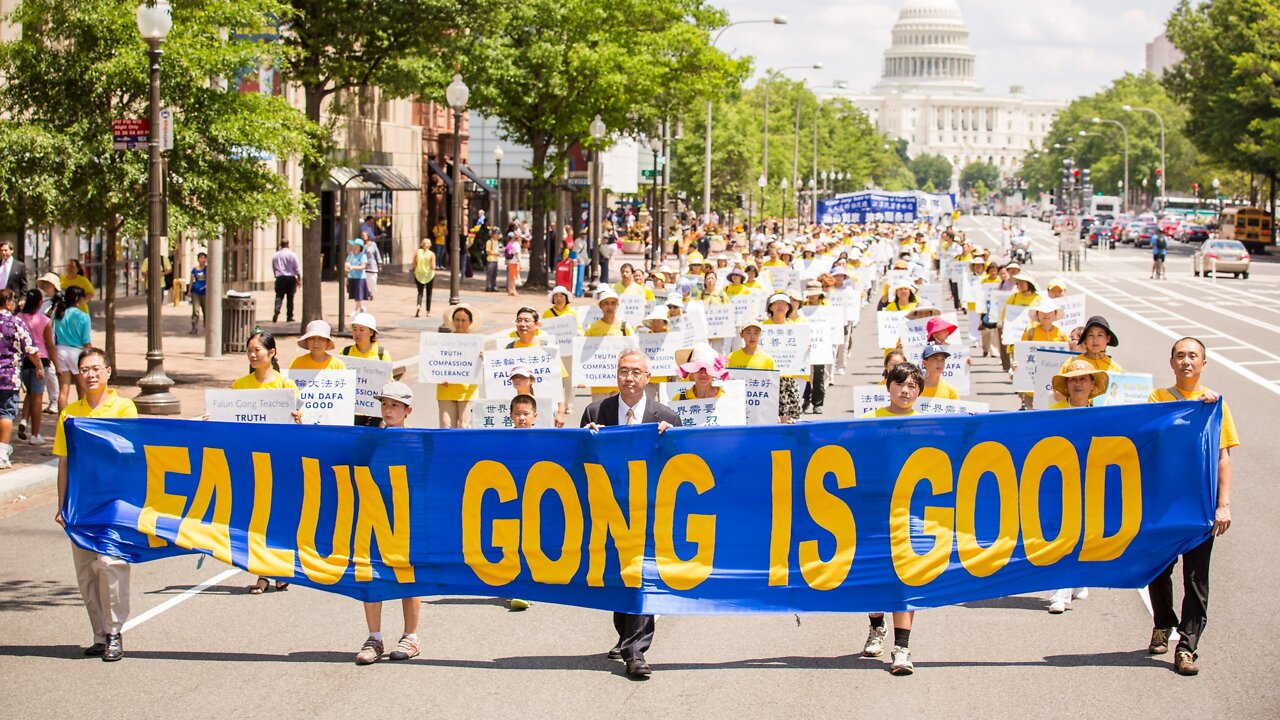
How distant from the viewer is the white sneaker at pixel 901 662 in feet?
28.2

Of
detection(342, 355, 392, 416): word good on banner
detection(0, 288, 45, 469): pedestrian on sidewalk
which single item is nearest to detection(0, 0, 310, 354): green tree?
detection(0, 288, 45, 469): pedestrian on sidewalk

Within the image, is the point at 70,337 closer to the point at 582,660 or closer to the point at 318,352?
the point at 318,352

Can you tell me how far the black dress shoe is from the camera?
888 cm

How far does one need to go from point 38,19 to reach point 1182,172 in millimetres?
128788

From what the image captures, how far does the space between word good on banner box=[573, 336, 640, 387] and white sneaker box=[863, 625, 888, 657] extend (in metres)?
6.62

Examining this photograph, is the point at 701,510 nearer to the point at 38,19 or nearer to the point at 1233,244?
the point at 38,19

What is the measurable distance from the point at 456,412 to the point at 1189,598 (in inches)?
286

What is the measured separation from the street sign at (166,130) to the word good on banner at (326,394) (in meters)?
7.58

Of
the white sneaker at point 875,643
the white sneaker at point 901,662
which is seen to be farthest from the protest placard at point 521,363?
the white sneaker at point 901,662

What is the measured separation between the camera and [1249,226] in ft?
275

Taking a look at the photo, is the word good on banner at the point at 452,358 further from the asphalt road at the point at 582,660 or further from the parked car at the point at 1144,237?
the parked car at the point at 1144,237

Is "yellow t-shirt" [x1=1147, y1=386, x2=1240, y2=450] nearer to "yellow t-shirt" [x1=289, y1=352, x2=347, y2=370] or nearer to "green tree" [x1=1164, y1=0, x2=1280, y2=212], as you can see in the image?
"yellow t-shirt" [x1=289, y1=352, x2=347, y2=370]

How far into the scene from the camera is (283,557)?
9125 millimetres

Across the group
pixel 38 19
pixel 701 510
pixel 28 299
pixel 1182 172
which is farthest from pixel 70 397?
pixel 1182 172
